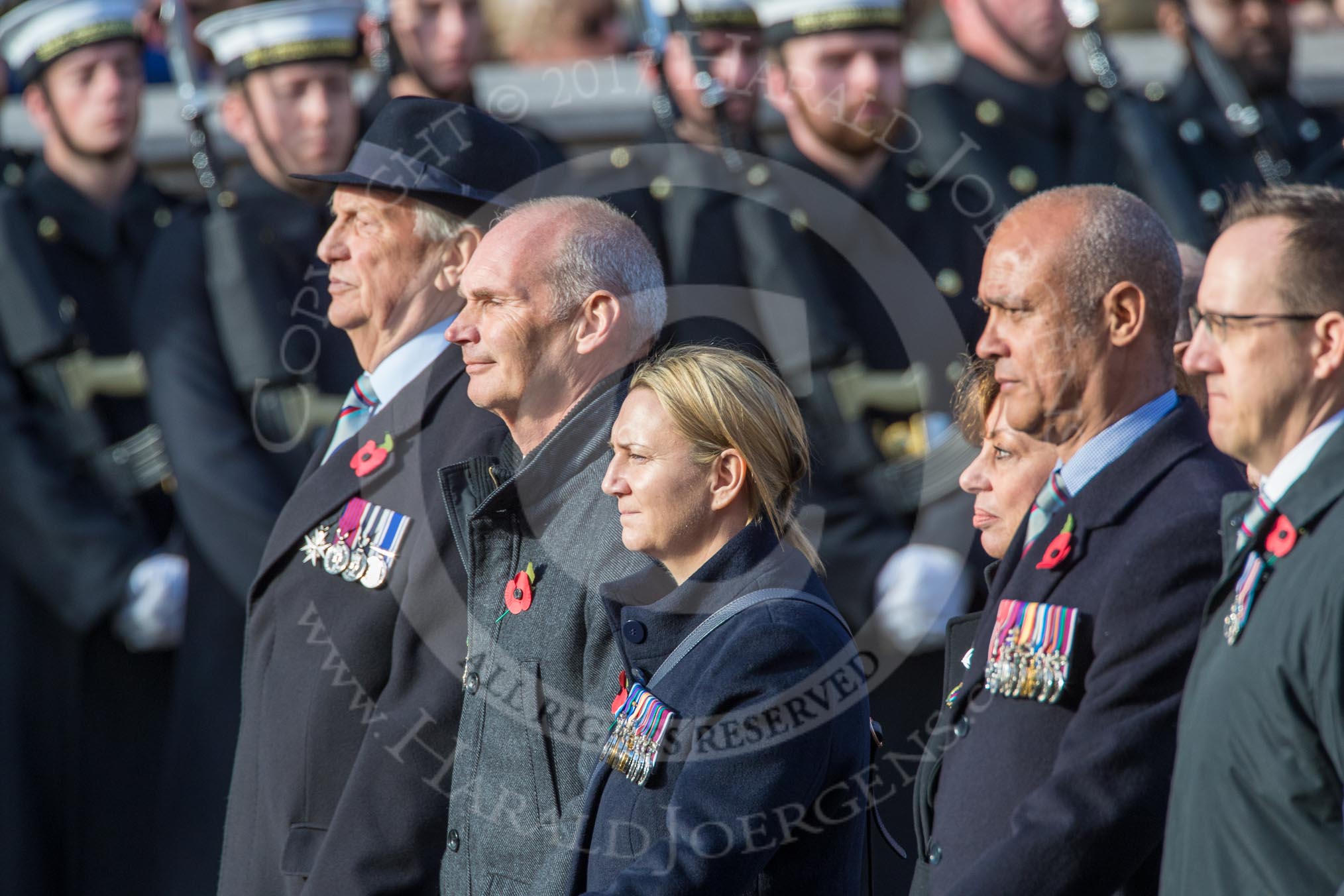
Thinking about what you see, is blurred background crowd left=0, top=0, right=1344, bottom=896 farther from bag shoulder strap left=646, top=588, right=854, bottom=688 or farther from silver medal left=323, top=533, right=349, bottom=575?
bag shoulder strap left=646, top=588, right=854, bottom=688

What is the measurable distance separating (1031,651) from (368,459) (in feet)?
4.77

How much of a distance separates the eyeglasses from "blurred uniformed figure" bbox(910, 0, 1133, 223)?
11.2 ft

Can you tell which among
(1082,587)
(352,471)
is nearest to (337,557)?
(352,471)

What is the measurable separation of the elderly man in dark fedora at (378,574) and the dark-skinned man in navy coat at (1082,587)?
0.93 metres

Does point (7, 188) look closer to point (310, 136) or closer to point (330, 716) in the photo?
point (310, 136)

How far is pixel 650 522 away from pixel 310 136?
332cm

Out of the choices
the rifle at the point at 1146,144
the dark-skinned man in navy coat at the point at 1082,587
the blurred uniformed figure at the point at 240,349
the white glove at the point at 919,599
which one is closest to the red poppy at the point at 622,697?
the dark-skinned man in navy coat at the point at 1082,587

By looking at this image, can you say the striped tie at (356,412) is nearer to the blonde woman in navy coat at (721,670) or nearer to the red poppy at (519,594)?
the red poppy at (519,594)

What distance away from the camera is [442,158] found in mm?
4020

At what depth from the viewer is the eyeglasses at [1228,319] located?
8.70 feet

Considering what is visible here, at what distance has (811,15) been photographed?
19.3 feet

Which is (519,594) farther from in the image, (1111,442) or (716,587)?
(1111,442)

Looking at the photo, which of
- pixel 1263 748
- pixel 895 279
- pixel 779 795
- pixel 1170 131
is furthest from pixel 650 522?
pixel 1170 131

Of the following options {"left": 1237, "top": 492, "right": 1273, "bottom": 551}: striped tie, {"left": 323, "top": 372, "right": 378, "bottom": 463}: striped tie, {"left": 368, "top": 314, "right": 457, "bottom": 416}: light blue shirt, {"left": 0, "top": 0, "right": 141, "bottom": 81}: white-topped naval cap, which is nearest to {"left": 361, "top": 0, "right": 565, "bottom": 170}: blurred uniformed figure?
{"left": 0, "top": 0, "right": 141, "bottom": 81}: white-topped naval cap
